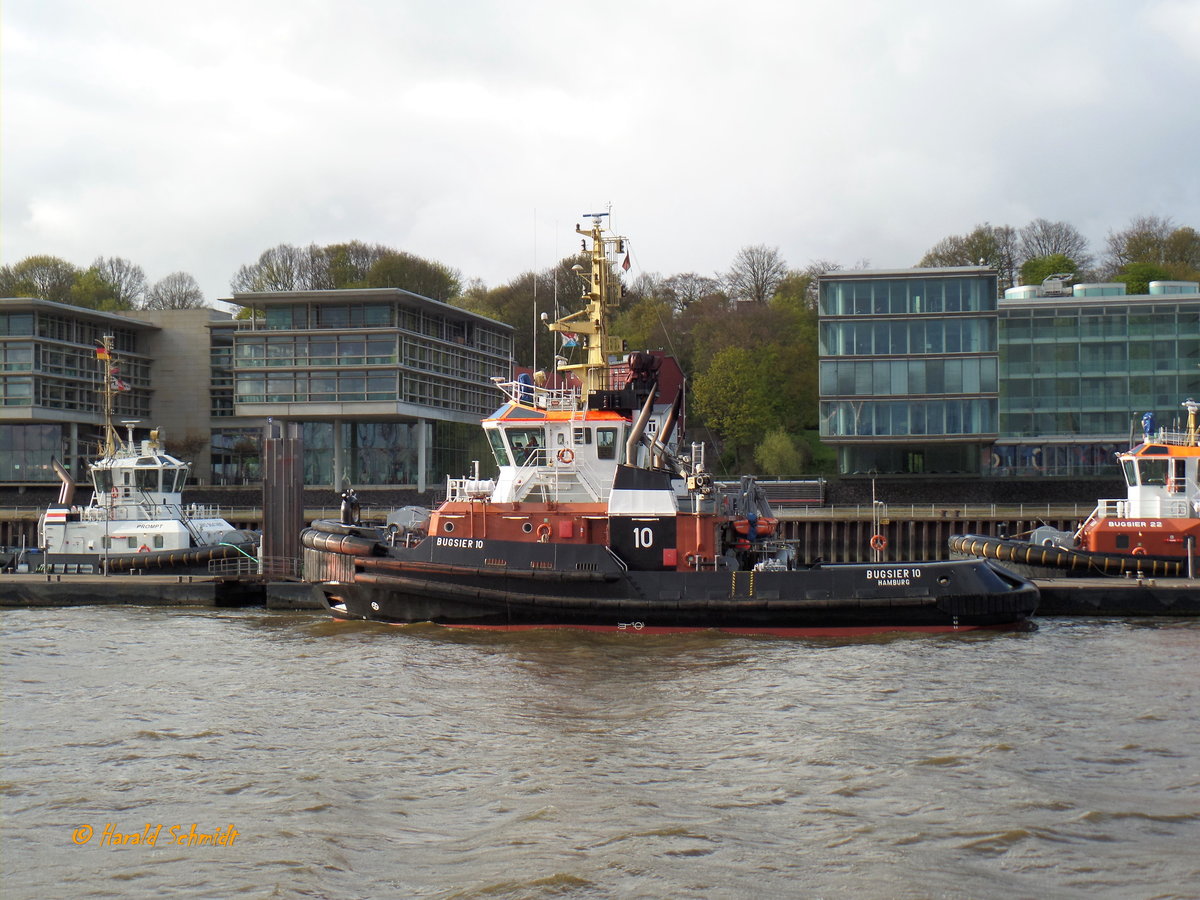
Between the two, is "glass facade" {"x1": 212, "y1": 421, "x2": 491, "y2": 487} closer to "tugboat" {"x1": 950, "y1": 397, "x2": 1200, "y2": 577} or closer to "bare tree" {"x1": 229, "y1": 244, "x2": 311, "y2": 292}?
"bare tree" {"x1": 229, "y1": 244, "x2": 311, "y2": 292}

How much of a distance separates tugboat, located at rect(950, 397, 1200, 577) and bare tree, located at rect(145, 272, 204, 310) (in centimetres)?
7076

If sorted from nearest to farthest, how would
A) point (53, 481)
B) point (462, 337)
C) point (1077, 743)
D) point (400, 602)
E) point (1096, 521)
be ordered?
point (1077, 743) → point (400, 602) → point (1096, 521) → point (53, 481) → point (462, 337)

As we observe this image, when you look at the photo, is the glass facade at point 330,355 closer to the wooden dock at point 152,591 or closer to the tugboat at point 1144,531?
the wooden dock at point 152,591

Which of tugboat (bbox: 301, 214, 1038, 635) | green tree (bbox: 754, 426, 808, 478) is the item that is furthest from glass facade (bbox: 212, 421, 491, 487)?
tugboat (bbox: 301, 214, 1038, 635)

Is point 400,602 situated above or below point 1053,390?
below

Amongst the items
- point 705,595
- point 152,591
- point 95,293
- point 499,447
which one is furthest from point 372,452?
point 705,595

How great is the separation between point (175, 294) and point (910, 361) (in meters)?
57.4

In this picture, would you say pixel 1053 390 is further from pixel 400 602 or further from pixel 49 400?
pixel 49 400

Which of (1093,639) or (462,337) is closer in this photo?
(1093,639)

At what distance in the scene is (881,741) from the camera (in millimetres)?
13352

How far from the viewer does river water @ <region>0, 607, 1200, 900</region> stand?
9.45 m

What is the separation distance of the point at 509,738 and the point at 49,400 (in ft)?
172

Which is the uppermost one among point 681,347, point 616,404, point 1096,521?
point 681,347

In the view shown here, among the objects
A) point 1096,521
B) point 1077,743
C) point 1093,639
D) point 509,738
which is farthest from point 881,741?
point 1096,521
